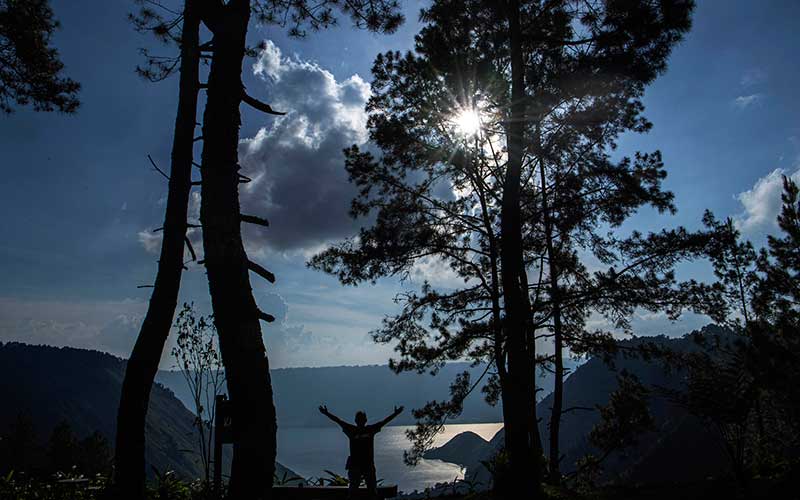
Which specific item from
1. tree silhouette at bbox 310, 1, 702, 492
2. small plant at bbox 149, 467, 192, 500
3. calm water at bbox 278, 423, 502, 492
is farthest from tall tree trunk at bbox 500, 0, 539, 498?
calm water at bbox 278, 423, 502, 492

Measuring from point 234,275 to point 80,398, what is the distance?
598 feet

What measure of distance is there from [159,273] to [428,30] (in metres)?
6.47

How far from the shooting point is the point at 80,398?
15300 cm

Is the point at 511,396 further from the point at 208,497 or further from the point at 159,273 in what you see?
the point at 159,273

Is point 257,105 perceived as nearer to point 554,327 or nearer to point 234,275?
point 234,275

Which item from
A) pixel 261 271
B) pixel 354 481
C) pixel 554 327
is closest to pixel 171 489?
pixel 354 481

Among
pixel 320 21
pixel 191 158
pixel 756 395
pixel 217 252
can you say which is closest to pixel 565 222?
pixel 756 395

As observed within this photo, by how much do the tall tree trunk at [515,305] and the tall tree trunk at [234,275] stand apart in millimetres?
4964

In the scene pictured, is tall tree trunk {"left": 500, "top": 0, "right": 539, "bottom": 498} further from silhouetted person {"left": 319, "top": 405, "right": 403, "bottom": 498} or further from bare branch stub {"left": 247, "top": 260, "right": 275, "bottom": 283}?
bare branch stub {"left": 247, "top": 260, "right": 275, "bottom": 283}

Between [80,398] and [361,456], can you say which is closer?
[361,456]

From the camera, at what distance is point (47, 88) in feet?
26.6

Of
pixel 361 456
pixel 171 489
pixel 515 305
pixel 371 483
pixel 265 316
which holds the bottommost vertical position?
pixel 171 489

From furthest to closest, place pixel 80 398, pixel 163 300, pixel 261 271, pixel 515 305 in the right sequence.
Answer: pixel 80 398
pixel 515 305
pixel 163 300
pixel 261 271

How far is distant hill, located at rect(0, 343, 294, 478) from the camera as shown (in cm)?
12225
